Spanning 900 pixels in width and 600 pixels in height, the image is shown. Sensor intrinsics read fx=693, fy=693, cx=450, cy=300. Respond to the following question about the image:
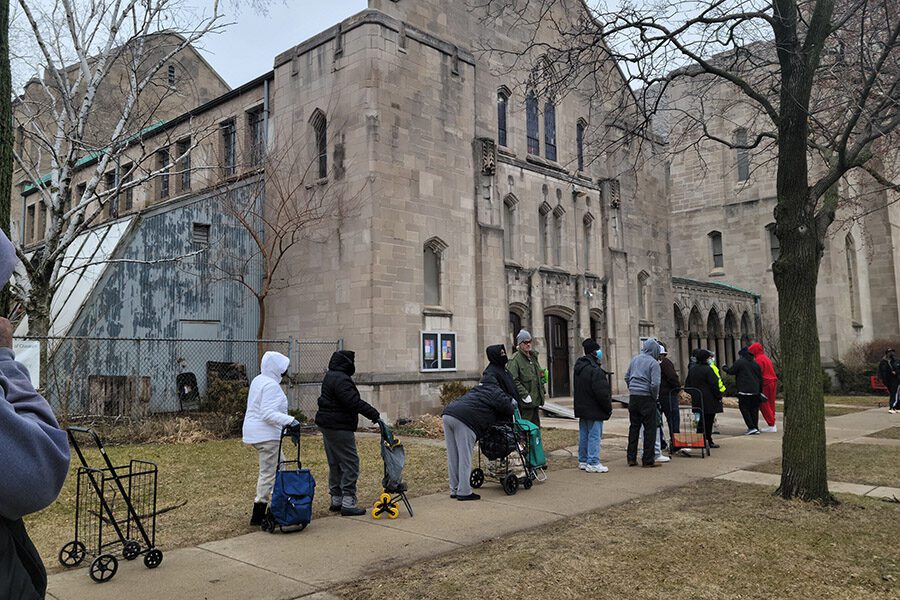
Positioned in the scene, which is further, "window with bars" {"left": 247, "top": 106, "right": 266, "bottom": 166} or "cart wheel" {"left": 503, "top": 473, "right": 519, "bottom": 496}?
"window with bars" {"left": 247, "top": 106, "right": 266, "bottom": 166}

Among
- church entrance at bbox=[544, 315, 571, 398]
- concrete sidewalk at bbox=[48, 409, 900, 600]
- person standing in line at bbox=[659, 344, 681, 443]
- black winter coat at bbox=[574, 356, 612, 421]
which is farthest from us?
church entrance at bbox=[544, 315, 571, 398]

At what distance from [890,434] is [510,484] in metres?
11.4

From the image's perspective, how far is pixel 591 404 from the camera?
1083 cm

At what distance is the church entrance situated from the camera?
24.3 metres

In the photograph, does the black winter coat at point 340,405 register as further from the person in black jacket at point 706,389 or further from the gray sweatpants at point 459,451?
the person in black jacket at point 706,389

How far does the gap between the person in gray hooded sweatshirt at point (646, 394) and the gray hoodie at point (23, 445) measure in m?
10.2

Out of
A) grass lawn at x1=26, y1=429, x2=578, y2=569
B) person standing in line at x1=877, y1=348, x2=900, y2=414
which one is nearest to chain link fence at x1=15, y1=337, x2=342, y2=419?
grass lawn at x1=26, y1=429, x2=578, y2=569

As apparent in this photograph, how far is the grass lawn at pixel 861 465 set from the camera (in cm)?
1039

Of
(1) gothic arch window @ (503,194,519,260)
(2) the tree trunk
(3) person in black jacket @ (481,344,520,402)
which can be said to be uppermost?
(1) gothic arch window @ (503,194,519,260)

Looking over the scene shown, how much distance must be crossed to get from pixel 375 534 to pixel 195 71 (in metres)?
34.4

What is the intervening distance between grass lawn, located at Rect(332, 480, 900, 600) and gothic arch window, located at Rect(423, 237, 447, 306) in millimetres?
12620

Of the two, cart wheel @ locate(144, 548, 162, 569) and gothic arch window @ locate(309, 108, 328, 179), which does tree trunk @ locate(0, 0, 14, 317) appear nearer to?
cart wheel @ locate(144, 548, 162, 569)

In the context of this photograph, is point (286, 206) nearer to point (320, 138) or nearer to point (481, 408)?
point (320, 138)

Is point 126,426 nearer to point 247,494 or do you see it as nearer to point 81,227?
point 81,227
